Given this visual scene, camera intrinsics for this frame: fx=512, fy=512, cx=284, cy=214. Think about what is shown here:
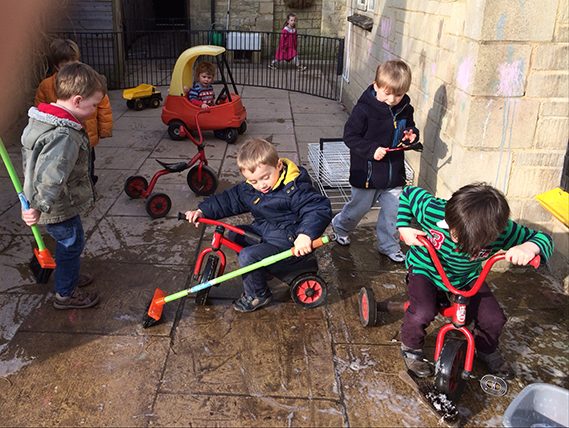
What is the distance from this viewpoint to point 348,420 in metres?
2.65

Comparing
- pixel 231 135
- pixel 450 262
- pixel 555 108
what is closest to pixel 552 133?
pixel 555 108

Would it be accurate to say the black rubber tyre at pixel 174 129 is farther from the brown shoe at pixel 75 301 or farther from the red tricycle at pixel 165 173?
the brown shoe at pixel 75 301

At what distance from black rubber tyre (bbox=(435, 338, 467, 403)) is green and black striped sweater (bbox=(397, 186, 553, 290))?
0.37 metres

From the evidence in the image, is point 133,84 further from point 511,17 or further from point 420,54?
point 511,17

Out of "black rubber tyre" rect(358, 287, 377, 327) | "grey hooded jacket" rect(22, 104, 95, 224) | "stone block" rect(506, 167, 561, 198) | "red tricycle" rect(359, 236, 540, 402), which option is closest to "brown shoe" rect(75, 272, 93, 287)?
"grey hooded jacket" rect(22, 104, 95, 224)

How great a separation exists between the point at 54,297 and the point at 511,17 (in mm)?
3686

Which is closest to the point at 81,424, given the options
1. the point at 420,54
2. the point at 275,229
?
the point at 275,229

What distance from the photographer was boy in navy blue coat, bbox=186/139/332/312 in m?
3.12

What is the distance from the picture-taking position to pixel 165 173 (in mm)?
5004

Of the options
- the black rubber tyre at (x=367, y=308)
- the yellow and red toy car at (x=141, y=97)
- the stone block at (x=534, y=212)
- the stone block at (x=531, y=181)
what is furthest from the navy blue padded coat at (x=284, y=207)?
the yellow and red toy car at (x=141, y=97)

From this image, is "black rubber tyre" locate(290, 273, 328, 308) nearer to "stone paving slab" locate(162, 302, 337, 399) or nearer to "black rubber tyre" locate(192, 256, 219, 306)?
"stone paving slab" locate(162, 302, 337, 399)

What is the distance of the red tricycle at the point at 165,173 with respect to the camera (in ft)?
15.6

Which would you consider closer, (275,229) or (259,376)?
(259,376)

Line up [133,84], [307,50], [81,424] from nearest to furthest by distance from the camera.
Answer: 1. [81,424]
2. [133,84]
3. [307,50]
